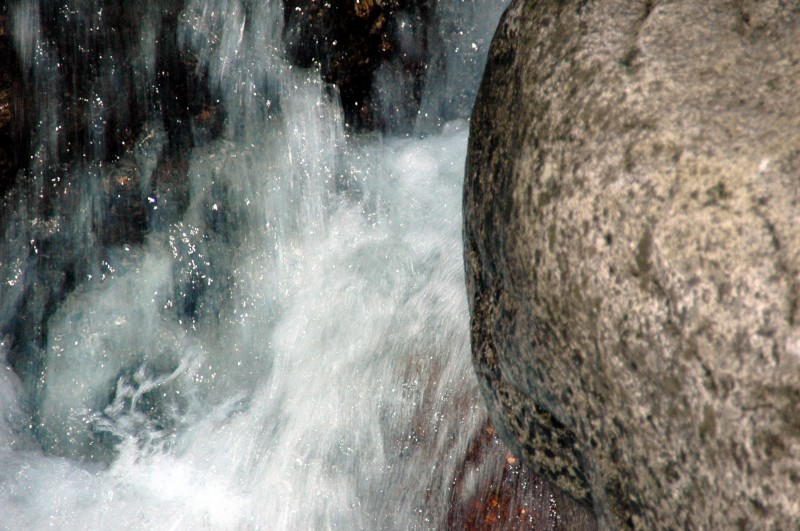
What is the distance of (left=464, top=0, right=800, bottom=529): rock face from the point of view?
1.79m

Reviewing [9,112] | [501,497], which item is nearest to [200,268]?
[9,112]

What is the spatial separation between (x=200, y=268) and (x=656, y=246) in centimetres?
283

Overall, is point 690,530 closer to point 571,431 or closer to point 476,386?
point 571,431

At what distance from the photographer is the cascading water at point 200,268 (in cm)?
364

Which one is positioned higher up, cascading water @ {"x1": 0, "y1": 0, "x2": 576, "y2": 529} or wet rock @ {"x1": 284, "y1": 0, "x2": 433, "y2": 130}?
wet rock @ {"x1": 284, "y1": 0, "x2": 433, "y2": 130}

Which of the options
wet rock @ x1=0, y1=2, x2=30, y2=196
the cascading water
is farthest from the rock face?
wet rock @ x1=0, y1=2, x2=30, y2=196

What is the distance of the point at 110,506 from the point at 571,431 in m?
2.32

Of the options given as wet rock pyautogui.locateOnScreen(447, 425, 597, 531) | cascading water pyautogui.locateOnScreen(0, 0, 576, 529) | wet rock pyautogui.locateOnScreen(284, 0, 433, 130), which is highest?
wet rock pyautogui.locateOnScreen(284, 0, 433, 130)

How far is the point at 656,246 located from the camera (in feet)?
6.37

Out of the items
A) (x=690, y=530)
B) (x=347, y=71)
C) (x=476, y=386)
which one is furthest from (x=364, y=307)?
(x=690, y=530)

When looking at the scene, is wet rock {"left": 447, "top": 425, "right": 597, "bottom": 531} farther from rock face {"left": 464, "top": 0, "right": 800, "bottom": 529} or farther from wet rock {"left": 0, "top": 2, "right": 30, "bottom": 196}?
wet rock {"left": 0, "top": 2, "right": 30, "bottom": 196}

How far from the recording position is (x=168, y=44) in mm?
3988

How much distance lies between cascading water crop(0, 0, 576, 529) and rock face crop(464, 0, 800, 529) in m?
1.27

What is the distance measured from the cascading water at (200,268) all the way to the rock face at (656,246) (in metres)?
1.27
